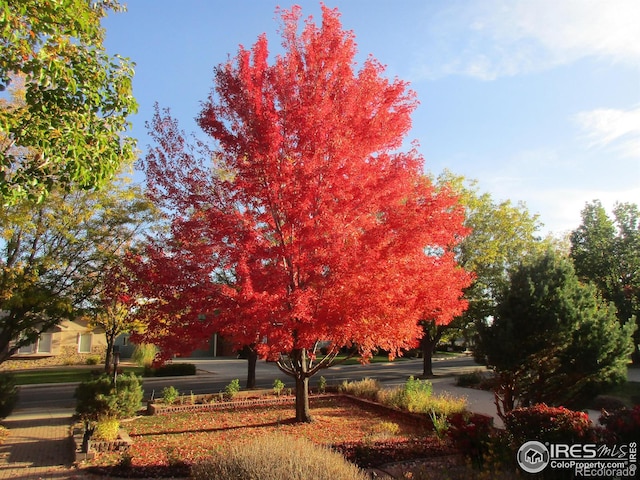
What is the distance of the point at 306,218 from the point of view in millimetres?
9469

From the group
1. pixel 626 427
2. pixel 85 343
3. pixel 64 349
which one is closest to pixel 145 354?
pixel 85 343

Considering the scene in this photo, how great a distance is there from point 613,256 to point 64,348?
45.9 meters

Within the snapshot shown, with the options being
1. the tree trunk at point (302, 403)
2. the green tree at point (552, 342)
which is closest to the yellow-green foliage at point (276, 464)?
the tree trunk at point (302, 403)

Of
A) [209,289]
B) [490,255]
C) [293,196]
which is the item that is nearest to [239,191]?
[293,196]

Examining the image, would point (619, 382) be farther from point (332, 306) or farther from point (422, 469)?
point (332, 306)

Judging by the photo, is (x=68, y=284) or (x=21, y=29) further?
(x=68, y=284)

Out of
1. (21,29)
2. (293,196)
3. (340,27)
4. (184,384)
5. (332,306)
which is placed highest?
(340,27)

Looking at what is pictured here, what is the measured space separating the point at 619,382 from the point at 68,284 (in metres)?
16.5

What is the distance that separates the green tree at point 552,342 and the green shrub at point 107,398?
Result: 10200mm

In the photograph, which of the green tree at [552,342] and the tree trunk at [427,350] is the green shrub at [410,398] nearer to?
the green tree at [552,342]

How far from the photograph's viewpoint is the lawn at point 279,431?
833cm

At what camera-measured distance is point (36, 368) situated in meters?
35.1

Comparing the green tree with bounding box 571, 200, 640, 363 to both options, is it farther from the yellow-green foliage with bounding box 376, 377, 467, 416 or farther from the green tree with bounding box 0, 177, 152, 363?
the green tree with bounding box 0, 177, 152, 363

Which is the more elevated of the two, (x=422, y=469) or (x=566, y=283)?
(x=566, y=283)
